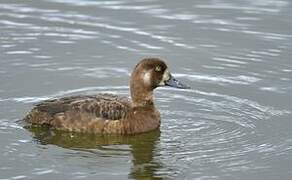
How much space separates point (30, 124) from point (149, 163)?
1.79 m

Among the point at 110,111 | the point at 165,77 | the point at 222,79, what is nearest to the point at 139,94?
the point at 165,77

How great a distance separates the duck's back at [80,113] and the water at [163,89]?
14 centimetres

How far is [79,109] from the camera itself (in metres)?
12.5

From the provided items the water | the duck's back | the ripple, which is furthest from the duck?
the ripple

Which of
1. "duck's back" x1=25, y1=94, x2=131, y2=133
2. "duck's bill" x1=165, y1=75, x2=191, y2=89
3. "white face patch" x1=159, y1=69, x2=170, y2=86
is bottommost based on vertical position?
"duck's back" x1=25, y1=94, x2=131, y2=133

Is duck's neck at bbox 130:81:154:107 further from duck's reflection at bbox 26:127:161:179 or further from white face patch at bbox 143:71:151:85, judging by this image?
duck's reflection at bbox 26:127:161:179

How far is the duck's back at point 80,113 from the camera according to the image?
1248 cm

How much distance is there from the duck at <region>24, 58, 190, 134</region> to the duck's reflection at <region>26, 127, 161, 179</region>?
73mm

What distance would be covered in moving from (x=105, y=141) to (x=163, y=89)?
188 cm

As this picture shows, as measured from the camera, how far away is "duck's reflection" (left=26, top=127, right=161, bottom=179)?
11.8 m

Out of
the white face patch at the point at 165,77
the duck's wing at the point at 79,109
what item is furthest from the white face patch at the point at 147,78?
the duck's wing at the point at 79,109

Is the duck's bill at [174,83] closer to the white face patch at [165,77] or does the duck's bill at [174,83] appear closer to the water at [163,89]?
the white face patch at [165,77]

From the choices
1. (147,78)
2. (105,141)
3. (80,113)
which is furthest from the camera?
(147,78)

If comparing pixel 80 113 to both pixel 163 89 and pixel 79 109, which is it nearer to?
pixel 79 109
